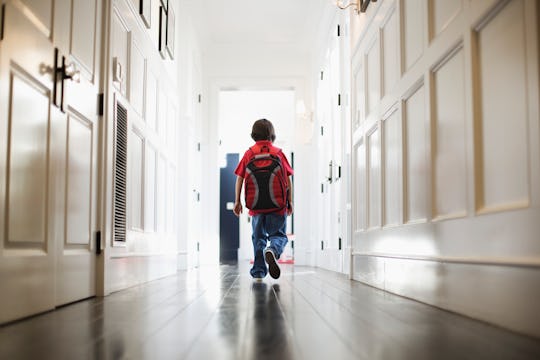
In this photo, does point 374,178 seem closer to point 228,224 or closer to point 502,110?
point 502,110

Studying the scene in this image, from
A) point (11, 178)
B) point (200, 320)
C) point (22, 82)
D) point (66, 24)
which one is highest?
point (66, 24)

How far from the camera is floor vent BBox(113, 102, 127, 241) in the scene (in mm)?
2961

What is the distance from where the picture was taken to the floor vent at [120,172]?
9.71 ft

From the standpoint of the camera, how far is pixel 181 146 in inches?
229

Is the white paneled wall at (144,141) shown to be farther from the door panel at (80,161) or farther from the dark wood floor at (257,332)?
the dark wood floor at (257,332)

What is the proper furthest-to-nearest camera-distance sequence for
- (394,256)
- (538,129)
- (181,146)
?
(181,146)
(394,256)
(538,129)

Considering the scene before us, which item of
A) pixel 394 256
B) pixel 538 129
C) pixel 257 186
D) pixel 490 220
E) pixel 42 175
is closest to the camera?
pixel 538 129

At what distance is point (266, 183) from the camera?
3.76m

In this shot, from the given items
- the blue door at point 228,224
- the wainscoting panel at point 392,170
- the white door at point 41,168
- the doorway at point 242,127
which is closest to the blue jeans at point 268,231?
the wainscoting panel at point 392,170

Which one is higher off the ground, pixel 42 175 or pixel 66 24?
pixel 66 24

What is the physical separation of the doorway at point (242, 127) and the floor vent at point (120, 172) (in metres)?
6.38

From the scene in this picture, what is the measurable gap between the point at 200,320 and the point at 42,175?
0.73 metres

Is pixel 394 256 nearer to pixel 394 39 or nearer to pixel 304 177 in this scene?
pixel 394 39

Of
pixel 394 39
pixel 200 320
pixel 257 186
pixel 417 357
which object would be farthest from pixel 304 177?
pixel 417 357
